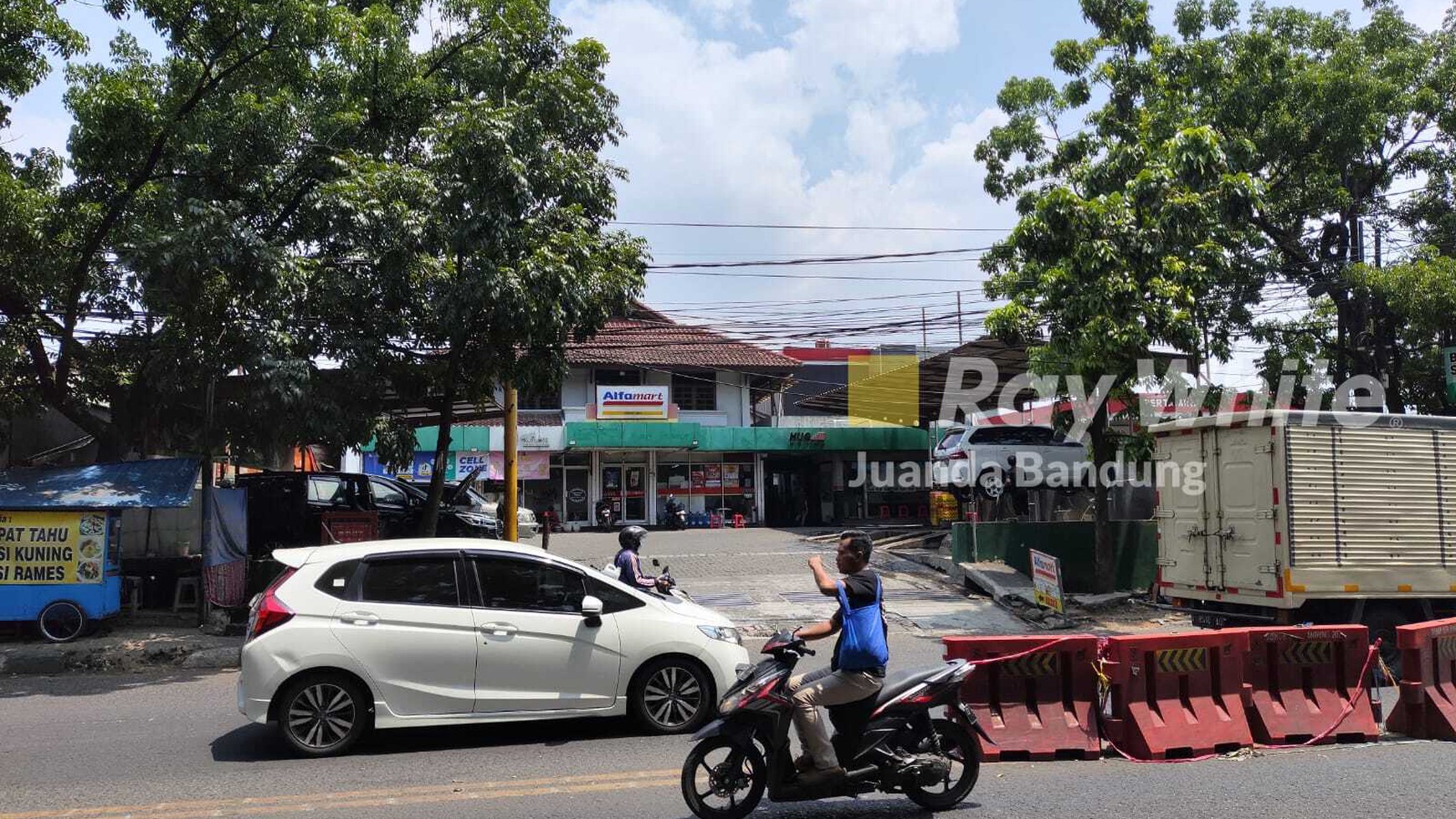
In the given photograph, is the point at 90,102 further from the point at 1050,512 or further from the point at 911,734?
the point at 1050,512

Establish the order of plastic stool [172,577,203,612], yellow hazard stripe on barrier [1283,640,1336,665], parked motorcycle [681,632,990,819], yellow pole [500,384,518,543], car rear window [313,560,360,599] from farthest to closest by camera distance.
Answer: yellow pole [500,384,518,543] < plastic stool [172,577,203,612] < yellow hazard stripe on barrier [1283,640,1336,665] < car rear window [313,560,360,599] < parked motorcycle [681,632,990,819]

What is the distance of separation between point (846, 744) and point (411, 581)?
3337 mm

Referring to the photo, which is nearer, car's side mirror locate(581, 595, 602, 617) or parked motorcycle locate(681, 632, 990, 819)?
parked motorcycle locate(681, 632, 990, 819)

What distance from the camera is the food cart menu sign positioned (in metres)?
11.2

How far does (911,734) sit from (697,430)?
2452cm

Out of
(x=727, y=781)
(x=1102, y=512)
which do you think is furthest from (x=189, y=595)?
(x=1102, y=512)

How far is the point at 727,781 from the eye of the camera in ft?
17.1

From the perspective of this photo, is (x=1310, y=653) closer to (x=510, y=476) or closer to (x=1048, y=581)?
(x=1048, y=581)

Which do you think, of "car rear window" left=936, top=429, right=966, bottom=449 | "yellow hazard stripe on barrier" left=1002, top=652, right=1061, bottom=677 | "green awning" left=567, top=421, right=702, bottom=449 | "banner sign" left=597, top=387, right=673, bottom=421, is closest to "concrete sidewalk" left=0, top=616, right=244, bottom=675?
"yellow hazard stripe on barrier" left=1002, top=652, right=1061, bottom=677

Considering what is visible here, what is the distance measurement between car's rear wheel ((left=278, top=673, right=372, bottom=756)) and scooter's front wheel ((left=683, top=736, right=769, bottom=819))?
2717mm

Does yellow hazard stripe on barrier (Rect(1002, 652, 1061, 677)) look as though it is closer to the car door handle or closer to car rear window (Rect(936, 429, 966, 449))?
the car door handle

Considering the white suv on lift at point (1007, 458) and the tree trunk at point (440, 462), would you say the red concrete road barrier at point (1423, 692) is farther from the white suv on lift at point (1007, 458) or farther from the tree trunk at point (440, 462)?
the white suv on lift at point (1007, 458)

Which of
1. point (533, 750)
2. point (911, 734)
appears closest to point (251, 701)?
point (533, 750)

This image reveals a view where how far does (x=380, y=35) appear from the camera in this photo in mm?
13180
